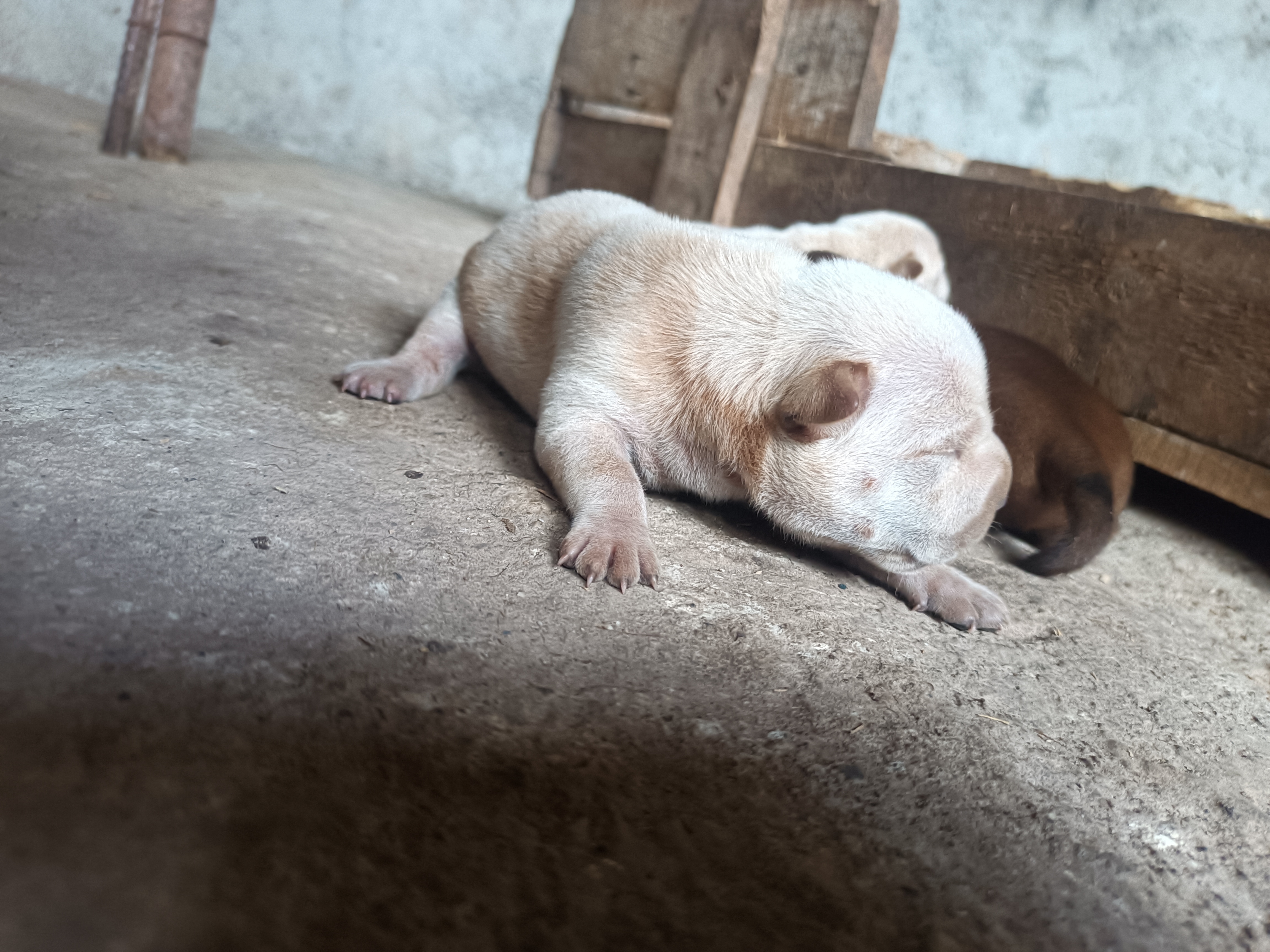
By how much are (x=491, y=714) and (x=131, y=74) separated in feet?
20.2

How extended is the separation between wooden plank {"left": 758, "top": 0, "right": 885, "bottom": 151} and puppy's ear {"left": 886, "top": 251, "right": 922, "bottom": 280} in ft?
5.19

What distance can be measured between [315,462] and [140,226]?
7.93 ft

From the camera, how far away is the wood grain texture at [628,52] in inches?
241

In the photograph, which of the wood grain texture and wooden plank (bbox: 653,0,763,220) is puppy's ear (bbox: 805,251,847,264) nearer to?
wooden plank (bbox: 653,0,763,220)

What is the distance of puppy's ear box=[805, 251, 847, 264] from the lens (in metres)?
2.62

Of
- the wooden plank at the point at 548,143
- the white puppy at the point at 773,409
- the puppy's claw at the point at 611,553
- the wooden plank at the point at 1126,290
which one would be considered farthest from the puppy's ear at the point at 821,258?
the wooden plank at the point at 548,143

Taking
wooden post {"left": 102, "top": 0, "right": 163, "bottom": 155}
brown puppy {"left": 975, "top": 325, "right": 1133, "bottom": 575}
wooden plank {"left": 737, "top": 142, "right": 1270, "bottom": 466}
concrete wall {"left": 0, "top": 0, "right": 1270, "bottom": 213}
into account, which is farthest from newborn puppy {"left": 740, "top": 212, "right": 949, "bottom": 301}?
concrete wall {"left": 0, "top": 0, "right": 1270, "bottom": 213}

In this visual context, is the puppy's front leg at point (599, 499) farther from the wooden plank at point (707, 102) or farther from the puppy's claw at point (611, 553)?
the wooden plank at point (707, 102)

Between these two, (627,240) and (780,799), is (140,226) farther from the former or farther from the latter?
(780,799)

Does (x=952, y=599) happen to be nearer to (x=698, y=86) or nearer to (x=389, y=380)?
(x=389, y=380)

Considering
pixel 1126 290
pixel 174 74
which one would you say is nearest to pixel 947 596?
pixel 1126 290

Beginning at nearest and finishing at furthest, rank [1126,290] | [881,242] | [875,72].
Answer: [1126,290]
[881,242]
[875,72]

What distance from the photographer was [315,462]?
235 centimetres

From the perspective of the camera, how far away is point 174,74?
5.93 m
